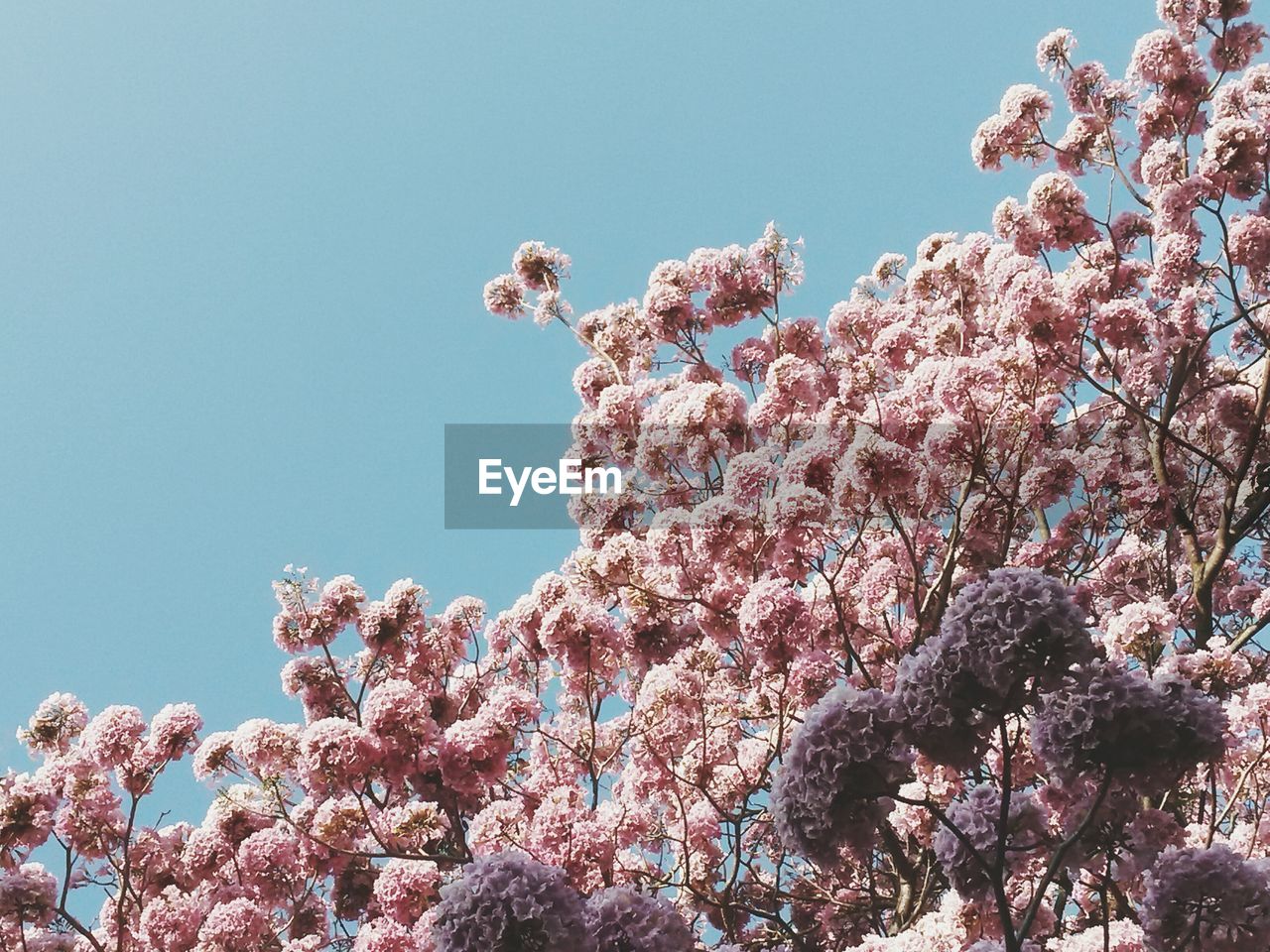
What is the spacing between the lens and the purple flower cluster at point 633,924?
3.79 metres

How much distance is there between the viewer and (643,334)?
1037cm

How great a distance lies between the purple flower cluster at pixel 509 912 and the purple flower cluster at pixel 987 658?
4.35 ft

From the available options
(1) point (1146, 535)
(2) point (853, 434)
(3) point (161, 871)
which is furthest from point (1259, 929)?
(3) point (161, 871)

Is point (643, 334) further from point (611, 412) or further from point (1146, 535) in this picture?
point (1146, 535)

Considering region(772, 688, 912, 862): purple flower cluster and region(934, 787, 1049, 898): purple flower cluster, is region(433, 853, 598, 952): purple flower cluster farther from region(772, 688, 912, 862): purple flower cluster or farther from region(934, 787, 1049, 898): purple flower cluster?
region(934, 787, 1049, 898): purple flower cluster

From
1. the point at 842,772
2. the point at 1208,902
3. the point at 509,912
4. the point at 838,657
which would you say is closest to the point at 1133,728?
the point at 1208,902

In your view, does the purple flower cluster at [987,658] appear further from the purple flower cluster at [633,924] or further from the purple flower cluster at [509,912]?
the purple flower cluster at [509,912]

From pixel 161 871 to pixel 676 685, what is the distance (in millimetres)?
5143

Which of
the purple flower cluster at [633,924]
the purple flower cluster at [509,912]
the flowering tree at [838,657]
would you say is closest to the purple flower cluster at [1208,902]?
the flowering tree at [838,657]

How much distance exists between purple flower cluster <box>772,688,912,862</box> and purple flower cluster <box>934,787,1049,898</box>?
73cm

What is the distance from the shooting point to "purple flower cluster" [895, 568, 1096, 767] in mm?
3301

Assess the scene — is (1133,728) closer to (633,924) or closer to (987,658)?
(987,658)

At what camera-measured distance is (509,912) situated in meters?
3.50

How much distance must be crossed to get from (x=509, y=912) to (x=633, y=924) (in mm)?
566
